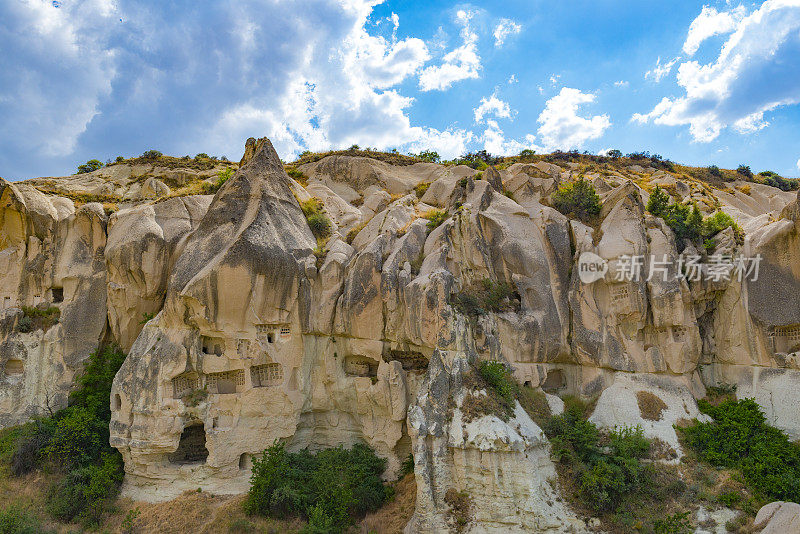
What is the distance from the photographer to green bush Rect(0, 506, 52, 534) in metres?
14.8

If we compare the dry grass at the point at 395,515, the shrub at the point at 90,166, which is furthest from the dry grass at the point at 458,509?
the shrub at the point at 90,166

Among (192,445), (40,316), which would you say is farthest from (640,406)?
(40,316)

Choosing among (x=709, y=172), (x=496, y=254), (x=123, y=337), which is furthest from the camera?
(x=709, y=172)

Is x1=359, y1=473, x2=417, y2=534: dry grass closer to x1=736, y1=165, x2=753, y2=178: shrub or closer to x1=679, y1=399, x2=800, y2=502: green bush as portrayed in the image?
x1=679, y1=399, x2=800, y2=502: green bush

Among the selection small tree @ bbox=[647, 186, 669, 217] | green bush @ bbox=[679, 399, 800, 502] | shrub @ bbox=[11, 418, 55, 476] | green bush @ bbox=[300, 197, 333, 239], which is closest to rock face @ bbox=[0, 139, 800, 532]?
green bush @ bbox=[679, 399, 800, 502]

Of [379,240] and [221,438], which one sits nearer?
[221,438]

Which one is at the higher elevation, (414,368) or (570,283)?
(570,283)

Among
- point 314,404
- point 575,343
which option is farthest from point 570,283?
point 314,404

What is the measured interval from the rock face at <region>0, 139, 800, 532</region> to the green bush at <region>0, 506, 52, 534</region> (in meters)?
2.95

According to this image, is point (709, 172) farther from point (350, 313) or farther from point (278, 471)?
point (278, 471)

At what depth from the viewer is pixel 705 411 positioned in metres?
17.4

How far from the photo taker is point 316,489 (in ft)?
55.6

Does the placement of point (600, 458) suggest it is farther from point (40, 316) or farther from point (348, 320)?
point (40, 316)

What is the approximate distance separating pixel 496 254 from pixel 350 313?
6.60 meters
